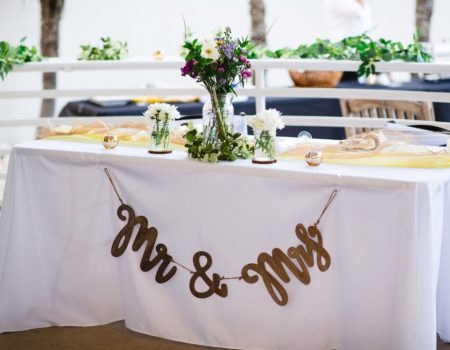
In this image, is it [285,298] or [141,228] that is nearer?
[285,298]

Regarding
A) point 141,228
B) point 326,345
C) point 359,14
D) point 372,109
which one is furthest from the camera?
point 359,14

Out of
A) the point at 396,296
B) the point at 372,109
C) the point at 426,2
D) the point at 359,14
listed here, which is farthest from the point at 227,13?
the point at 396,296

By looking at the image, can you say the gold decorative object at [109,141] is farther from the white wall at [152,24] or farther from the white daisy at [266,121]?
the white wall at [152,24]

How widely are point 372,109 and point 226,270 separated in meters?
1.94

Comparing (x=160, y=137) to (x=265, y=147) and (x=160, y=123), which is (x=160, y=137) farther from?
(x=265, y=147)

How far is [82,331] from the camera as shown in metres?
3.30

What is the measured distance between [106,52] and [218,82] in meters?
2.03

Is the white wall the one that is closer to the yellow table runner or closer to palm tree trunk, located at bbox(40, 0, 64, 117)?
palm tree trunk, located at bbox(40, 0, 64, 117)

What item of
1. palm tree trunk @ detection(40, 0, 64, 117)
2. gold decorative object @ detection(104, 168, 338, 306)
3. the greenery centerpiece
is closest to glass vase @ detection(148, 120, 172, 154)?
the greenery centerpiece

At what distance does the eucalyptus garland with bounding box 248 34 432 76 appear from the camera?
4.16 m

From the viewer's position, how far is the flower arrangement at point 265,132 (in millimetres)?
2785

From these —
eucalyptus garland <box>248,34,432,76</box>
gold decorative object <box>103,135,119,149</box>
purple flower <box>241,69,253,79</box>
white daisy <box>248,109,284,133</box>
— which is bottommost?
gold decorative object <box>103,135,119,149</box>

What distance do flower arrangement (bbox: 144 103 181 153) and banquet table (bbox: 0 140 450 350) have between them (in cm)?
6

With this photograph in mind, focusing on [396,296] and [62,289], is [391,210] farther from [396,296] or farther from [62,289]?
[62,289]
